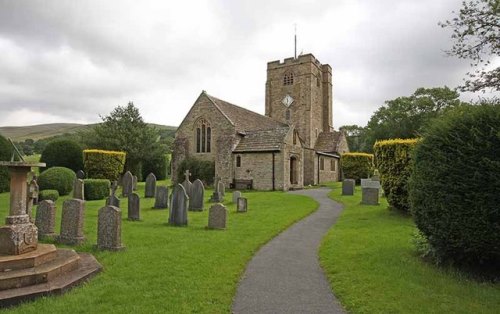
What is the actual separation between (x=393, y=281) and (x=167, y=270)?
408cm

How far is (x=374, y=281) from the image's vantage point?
600cm

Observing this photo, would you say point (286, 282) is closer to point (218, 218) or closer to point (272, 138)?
point (218, 218)

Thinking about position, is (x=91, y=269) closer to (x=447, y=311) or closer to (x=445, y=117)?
(x=447, y=311)

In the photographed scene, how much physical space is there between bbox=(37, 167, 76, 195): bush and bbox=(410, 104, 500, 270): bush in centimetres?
1934

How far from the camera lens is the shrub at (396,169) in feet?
42.1

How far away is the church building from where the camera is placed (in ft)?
89.9

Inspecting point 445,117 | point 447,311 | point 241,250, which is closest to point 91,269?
point 241,250

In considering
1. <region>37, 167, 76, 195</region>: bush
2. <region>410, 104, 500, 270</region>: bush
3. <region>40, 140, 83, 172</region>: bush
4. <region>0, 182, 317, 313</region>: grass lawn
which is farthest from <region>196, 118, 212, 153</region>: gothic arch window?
<region>410, 104, 500, 270</region>: bush

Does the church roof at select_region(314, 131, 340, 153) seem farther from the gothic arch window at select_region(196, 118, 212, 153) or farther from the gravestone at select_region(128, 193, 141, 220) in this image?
the gravestone at select_region(128, 193, 141, 220)

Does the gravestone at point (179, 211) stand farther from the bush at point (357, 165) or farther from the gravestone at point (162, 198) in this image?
the bush at point (357, 165)

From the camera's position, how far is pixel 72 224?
336 inches

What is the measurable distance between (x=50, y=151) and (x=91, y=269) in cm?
2773

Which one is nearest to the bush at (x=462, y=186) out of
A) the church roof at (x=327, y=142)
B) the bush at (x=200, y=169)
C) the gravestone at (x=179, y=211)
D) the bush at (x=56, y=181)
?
the gravestone at (x=179, y=211)

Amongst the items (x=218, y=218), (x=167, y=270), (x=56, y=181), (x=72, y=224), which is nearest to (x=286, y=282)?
(x=167, y=270)
